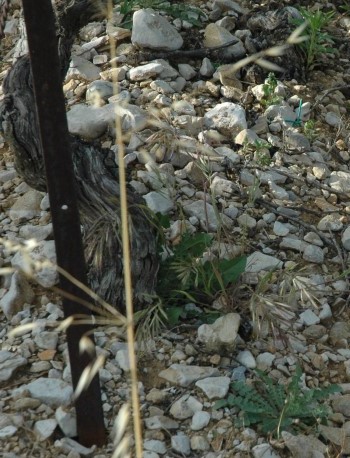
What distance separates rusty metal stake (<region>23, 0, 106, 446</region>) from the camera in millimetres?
1759

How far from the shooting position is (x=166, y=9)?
4.02 meters

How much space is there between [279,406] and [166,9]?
222cm

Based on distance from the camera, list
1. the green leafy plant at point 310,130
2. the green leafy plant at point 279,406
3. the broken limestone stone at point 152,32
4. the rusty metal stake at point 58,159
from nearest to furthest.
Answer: the rusty metal stake at point 58,159
the green leafy plant at point 279,406
the green leafy plant at point 310,130
the broken limestone stone at point 152,32

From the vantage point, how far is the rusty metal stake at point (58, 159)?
1759 millimetres

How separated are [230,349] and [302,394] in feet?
0.82

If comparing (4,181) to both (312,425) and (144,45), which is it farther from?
(312,425)

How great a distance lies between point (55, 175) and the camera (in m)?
1.88

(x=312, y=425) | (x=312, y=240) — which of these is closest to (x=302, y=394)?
(x=312, y=425)

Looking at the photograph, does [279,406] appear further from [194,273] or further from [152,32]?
[152,32]

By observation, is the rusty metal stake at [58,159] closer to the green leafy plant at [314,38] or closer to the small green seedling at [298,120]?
the small green seedling at [298,120]

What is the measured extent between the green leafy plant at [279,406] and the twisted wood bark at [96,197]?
1.40 ft

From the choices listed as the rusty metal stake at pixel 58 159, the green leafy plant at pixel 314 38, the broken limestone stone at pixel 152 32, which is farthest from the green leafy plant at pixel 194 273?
the green leafy plant at pixel 314 38

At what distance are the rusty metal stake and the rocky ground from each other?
125mm

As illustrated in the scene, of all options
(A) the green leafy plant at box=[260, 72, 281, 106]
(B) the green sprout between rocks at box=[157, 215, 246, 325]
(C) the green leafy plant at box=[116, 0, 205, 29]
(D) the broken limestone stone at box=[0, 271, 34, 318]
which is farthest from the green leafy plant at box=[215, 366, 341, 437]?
(C) the green leafy plant at box=[116, 0, 205, 29]
